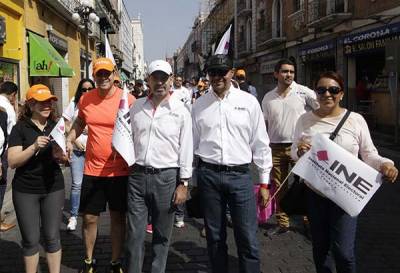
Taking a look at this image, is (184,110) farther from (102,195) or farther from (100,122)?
(102,195)

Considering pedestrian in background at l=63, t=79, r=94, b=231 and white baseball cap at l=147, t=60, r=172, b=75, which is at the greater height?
white baseball cap at l=147, t=60, r=172, b=75

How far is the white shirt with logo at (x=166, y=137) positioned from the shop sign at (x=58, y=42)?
15817 millimetres

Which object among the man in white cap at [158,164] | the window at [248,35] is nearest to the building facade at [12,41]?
the man in white cap at [158,164]

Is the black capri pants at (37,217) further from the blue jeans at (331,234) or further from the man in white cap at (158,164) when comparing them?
the blue jeans at (331,234)

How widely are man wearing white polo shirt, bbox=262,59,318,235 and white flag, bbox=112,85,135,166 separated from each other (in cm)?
220

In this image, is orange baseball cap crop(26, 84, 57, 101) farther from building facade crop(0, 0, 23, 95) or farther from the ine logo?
building facade crop(0, 0, 23, 95)

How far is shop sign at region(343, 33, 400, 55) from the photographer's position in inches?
619

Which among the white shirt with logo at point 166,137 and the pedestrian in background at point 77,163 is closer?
the white shirt with logo at point 166,137

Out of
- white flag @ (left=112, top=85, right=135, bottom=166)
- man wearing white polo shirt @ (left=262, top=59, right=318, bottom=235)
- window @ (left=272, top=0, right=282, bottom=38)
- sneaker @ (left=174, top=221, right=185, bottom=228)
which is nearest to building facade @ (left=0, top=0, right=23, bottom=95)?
sneaker @ (left=174, top=221, right=185, bottom=228)

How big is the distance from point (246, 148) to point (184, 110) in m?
0.59

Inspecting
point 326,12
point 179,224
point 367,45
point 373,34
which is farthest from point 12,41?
point 326,12

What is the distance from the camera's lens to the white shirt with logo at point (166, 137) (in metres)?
3.75

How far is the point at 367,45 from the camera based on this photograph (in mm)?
17438

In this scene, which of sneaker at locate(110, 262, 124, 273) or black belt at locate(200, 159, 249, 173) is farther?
sneaker at locate(110, 262, 124, 273)
